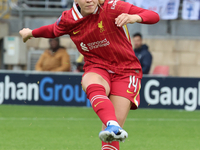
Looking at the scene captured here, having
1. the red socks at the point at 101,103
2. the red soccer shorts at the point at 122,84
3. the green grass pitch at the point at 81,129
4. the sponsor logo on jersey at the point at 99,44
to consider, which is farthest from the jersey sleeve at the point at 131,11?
the green grass pitch at the point at 81,129

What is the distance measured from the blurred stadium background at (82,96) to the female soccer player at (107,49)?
1.61 meters

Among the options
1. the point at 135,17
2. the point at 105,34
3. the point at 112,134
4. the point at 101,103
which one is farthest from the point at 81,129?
the point at 112,134

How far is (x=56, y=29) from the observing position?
403 centimetres

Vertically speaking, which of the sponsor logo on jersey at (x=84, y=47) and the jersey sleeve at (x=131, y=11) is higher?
the jersey sleeve at (x=131, y=11)

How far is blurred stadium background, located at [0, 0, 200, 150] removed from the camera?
5988 mm

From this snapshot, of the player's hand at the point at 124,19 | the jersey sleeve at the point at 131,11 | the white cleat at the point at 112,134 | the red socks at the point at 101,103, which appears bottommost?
the white cleat at the point at 112,134

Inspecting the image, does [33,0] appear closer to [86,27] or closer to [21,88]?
[21,88]

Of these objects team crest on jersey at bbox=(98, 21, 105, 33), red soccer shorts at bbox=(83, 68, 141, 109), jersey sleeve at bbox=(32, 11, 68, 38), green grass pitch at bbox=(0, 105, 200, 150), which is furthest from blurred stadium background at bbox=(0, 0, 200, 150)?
team crest on jersey at bbox=(98, 21, 105, 33)

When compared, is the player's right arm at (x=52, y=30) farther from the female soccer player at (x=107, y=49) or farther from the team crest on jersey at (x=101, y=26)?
the team crest on jersey at (x=101, y=26)

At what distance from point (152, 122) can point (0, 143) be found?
3364mm

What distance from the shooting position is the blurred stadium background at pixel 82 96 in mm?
5988

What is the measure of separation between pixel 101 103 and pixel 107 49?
618 mm

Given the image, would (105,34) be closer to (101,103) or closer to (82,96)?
(101,103)

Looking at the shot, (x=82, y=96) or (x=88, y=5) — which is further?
(x=82, y=96)
